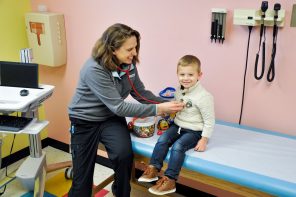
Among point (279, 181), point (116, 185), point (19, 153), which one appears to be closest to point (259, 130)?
point (279, 181)

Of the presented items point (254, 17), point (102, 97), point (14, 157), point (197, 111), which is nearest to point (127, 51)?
point (102, 97)

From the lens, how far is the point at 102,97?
5.38 ft

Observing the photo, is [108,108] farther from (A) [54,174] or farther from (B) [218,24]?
(A) [54,174]

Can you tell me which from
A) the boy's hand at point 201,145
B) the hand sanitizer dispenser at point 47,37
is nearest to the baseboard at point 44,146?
the hand sanitizer dispenser at point 47,37

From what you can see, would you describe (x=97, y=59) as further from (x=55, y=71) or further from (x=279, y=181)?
(x=55, y=71)

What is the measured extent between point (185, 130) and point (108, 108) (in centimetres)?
45

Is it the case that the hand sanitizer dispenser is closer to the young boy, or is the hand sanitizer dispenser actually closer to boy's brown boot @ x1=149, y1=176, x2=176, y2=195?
the young boy

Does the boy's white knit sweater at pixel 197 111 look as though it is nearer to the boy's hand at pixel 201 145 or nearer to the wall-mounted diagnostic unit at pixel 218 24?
the boy's hand at pixel 201 145

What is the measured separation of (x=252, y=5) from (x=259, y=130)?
0.73m

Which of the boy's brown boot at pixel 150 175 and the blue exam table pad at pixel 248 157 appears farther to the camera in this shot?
the boy's brown boot at pixel 150 175

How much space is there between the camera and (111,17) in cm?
233

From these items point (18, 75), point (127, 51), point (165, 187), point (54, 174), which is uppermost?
point (127, 51)

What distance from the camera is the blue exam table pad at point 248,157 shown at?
137cm

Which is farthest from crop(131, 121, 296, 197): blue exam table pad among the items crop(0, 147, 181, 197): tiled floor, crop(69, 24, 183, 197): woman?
crop(0, 147, 181, 197): tiled floor
